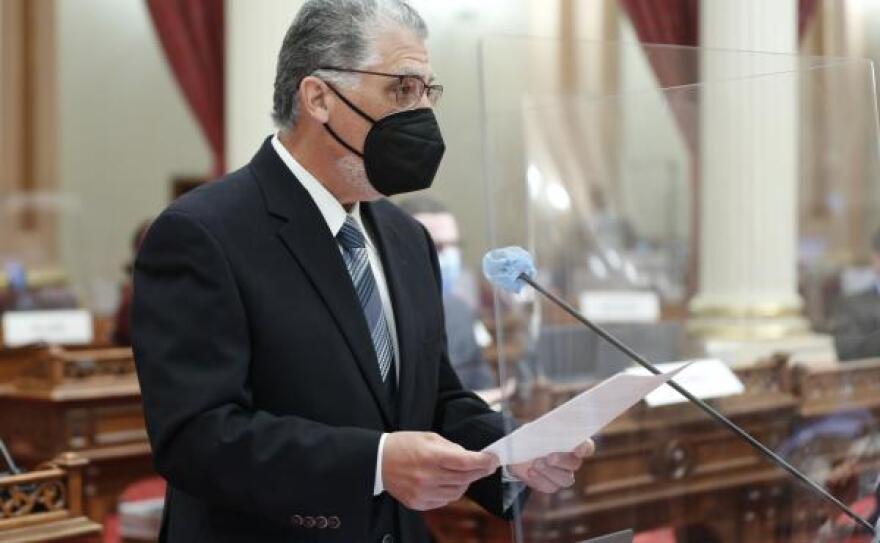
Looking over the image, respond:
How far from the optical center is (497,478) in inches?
77.0

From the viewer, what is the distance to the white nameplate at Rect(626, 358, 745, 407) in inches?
105

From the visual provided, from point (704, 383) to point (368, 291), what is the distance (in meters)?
1.21

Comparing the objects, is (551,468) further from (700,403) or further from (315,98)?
(315,98)

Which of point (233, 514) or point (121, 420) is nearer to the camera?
point (233, 514)

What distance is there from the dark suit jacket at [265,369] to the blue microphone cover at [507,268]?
0.46ft

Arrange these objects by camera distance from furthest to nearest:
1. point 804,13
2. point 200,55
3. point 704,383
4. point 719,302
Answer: point 200,55 → point 804,13 → point 719,302 → point 704,383

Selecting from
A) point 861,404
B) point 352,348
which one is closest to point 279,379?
point 352,348

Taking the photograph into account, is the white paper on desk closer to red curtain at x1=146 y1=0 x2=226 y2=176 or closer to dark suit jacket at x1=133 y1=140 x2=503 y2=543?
dark suit jacket at x1=133 y1=140 x2=503 y2=543

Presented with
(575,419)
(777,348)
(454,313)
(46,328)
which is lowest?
(46,328)

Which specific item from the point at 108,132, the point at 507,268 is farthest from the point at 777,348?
the point at 108,132

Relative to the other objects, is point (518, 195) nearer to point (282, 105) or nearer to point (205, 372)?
point (282, 105)

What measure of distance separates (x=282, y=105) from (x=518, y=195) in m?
1.65

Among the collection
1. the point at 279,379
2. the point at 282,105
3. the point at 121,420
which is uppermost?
the point at 282,105

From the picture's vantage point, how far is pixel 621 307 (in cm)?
617
